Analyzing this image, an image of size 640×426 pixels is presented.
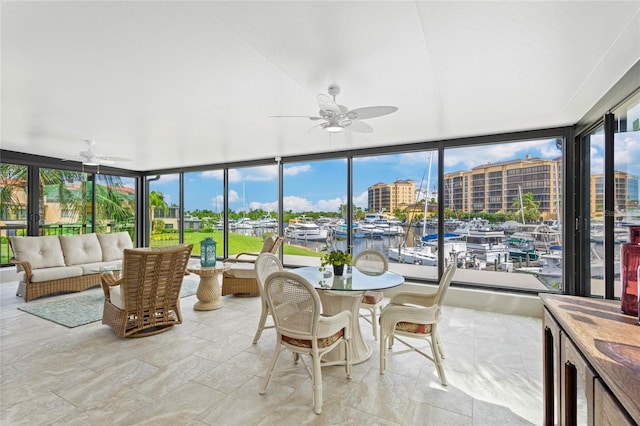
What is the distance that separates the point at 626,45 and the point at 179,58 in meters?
3.20

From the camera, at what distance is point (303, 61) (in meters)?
2.34

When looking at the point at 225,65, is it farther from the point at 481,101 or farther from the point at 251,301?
the point at 251,301

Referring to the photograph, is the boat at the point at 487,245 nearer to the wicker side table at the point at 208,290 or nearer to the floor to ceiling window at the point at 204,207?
the wicker side table at the point at 208,290

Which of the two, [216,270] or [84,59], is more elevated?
[84,59]

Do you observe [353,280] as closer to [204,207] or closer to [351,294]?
[351,294]

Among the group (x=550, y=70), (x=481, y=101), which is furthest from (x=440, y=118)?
(x=550, y=70)

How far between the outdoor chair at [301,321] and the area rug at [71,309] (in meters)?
3.05

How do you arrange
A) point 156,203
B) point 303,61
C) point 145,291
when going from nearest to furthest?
1. point 303,61
2. point 145,291
3. point 156,203

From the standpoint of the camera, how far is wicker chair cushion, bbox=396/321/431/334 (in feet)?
8.37

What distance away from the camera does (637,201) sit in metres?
2.49

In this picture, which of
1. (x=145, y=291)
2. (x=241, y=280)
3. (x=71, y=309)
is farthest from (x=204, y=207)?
(x=145, y=291)

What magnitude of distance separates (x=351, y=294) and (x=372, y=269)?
3.05 feet

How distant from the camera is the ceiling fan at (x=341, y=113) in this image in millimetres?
2472

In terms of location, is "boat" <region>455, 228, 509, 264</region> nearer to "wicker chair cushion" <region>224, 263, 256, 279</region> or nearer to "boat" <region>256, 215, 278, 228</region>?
"wicker chair cushion" <region>224, 263, 256, 279</region>
